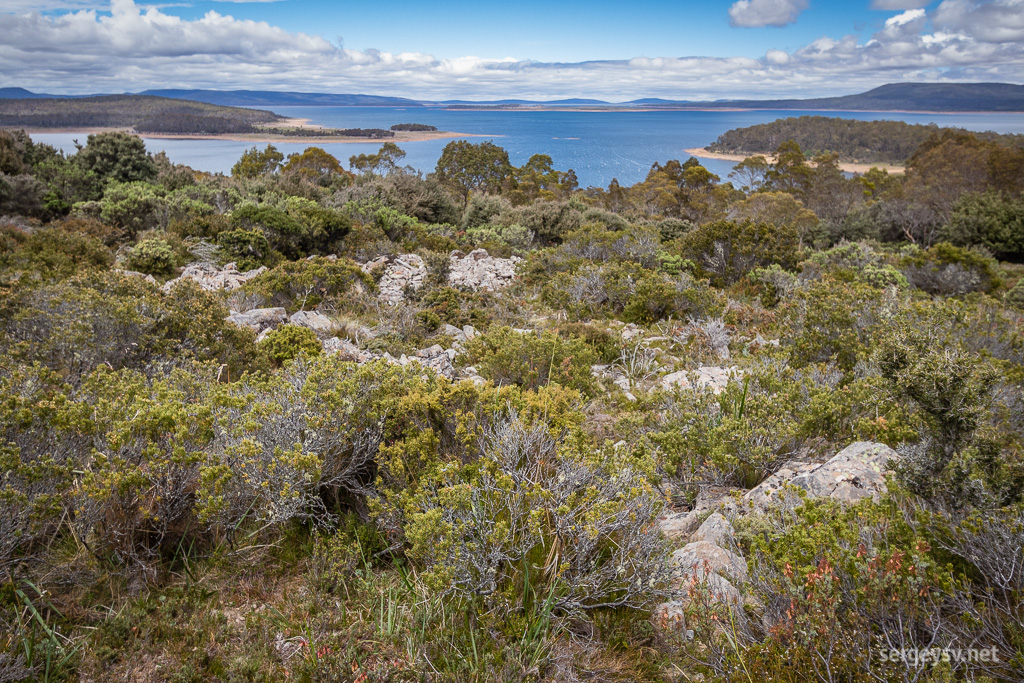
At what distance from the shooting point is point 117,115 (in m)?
63.1

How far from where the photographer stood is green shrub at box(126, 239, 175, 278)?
37.7 ft

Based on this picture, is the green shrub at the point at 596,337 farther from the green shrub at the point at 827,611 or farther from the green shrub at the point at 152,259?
the green shrub at the point at 152,259

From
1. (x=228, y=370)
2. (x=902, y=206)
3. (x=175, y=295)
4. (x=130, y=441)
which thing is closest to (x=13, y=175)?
(x=175, y=295)

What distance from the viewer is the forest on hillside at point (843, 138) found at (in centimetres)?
6562

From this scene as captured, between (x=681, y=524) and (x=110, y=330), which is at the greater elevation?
(x=110, y=330)

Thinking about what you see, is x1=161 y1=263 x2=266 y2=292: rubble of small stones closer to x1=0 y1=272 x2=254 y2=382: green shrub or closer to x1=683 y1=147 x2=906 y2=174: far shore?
x1=0 y1=272 x2=254 y2=382: green shrub

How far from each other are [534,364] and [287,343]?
314 cm

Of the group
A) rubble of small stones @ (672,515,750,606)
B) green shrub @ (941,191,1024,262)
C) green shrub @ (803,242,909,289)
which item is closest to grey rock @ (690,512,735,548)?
rubble of small stones @ (672,515,750,606)

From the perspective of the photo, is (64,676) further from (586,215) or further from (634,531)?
(586,215)

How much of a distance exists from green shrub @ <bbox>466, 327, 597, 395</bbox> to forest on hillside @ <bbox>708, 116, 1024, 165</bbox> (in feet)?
219

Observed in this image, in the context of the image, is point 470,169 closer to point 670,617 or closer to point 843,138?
point 670,617

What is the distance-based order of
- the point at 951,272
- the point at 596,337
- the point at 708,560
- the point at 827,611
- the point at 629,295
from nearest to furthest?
the point at 827,611 → the point at 708,560 → the point at 596,337 → the point at 629,295 → the point at 951,272

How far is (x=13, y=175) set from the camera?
1734 cm

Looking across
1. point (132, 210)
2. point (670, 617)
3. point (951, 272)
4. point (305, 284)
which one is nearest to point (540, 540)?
point (670, 617)
